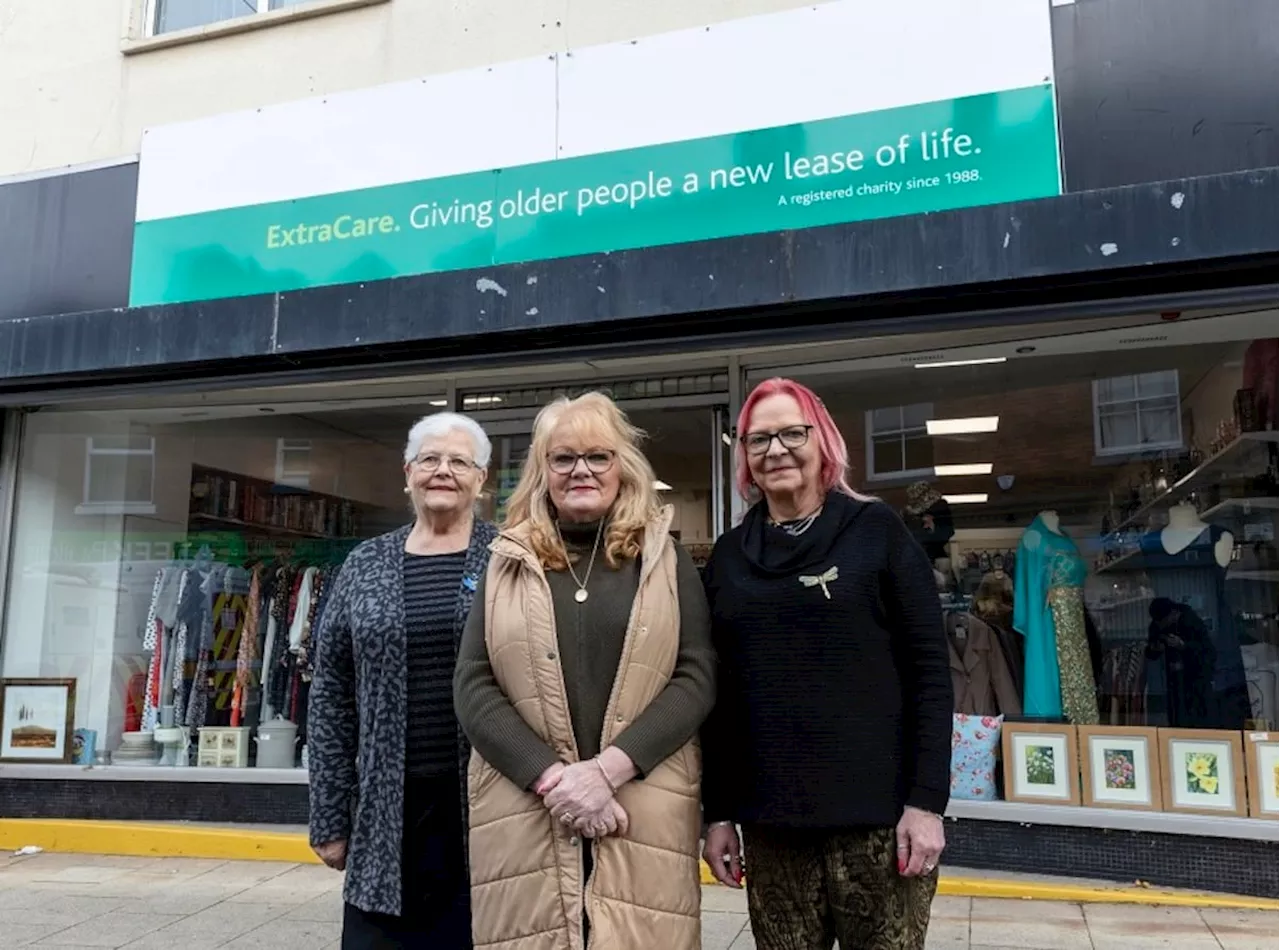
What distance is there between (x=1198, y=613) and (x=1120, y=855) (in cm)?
137

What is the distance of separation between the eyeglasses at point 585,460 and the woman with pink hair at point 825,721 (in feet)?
1.15

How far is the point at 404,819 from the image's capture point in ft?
8.27

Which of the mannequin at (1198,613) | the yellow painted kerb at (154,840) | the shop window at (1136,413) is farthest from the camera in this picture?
the yellow painted kerb at (154,840)

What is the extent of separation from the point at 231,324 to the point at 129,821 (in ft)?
10.6

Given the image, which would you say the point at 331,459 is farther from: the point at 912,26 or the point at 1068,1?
the point at 1068,1

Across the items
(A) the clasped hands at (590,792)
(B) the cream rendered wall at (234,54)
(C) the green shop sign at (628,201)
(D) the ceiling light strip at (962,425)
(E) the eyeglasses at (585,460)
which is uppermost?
(B) the cream rendered wall at (234,54)

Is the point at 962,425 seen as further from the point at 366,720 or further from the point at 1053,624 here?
the point at 366,720

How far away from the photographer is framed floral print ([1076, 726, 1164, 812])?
197 inches

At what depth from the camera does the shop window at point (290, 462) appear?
727 cm

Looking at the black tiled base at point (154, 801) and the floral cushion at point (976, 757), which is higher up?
the floral cushion at point (976, 757)

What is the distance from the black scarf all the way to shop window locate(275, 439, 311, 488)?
218 inches

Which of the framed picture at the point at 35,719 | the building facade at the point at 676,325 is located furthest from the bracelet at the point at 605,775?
the framed picture at the point at 35,719

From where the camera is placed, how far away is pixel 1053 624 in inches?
221

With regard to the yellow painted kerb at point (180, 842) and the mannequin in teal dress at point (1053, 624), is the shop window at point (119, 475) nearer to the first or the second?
the yellow painted kerb at point (180, 842)
